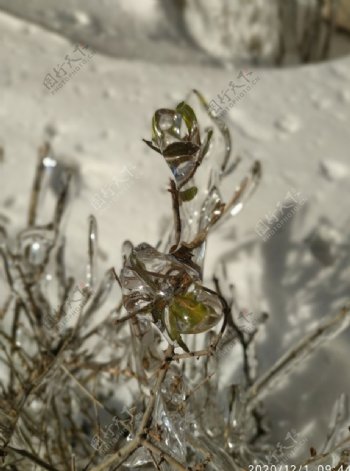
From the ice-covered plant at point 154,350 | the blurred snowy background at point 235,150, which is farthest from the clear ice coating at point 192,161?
the blurred snowy background at point 235,150

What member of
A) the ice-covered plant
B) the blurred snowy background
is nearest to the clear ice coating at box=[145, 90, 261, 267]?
the ice-covered plant

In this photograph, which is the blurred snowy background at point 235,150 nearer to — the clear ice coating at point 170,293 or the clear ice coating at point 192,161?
the clear ice coating at point 192,161

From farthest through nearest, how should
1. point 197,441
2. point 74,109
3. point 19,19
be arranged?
point 19,19
point 74,109
point 197,441

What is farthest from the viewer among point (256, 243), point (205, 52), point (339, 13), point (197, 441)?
point (339, 13)

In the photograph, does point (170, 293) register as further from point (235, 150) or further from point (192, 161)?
point (235, 150)

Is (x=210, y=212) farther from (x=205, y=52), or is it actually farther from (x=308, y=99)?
(x=205, y=52)

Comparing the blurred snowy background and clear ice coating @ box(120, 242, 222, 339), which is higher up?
the blurred snowy background

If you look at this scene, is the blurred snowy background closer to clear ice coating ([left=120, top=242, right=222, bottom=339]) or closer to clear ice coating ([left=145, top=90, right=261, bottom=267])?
clear ice coating ([left=145, top=90, right=261, bottom=267])

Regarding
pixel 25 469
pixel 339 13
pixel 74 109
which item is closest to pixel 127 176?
pixel 74 109
